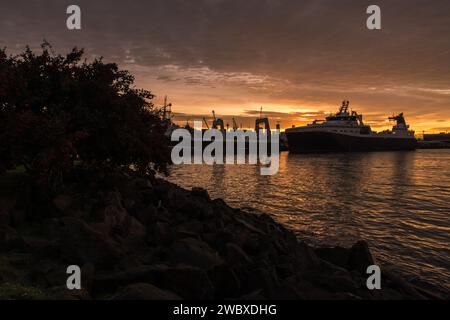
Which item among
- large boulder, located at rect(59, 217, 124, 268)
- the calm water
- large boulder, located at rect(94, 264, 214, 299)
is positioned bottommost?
the calm water

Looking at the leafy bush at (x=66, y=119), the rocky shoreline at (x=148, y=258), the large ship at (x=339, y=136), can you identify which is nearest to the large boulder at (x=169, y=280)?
the rocky shoreline at (x=148, y=258)

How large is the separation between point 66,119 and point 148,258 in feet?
17.1

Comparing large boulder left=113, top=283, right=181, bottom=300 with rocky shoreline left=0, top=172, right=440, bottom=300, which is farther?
rocky shoreline left=0, top=172, right=440, bottom=300

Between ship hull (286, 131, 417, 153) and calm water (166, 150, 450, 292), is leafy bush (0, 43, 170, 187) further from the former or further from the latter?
ship hull (286, 131, 417, 153)

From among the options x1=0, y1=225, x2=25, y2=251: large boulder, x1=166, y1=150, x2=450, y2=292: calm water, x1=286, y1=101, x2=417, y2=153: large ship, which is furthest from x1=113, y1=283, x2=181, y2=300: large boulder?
x1=286, y1=101, x2=417, y2=153: large ship

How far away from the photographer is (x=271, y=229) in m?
14.0

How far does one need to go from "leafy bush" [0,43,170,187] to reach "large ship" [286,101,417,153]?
86420mm

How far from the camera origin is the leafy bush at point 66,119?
990 cm

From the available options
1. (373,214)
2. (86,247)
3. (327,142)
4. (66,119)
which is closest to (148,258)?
(86,247)

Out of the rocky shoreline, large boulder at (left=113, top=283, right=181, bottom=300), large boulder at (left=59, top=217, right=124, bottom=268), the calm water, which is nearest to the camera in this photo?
large boulder at (left=113, top=283, right=181, bottom=300)

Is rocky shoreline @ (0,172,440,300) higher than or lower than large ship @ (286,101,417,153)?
lower

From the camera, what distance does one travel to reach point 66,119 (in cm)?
1059

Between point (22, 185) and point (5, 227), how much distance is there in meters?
2.46

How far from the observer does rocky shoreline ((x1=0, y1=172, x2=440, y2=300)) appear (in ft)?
22.9
